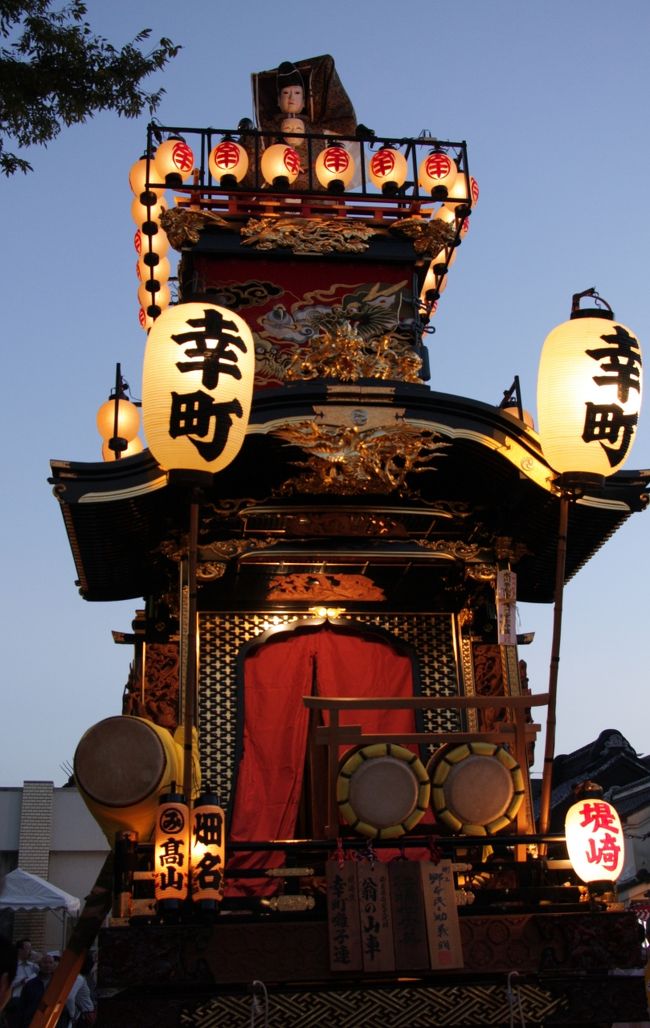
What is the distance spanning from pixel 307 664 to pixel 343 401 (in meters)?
2.42

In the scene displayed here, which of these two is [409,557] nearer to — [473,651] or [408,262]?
[473,651]

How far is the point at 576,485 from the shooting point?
941 cm

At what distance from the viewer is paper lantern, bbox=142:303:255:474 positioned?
8859 millimetres

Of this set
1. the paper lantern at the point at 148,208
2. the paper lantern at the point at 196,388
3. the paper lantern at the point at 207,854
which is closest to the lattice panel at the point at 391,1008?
the paper lantern at the point at 207,854

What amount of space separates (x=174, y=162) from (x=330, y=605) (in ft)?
16.7

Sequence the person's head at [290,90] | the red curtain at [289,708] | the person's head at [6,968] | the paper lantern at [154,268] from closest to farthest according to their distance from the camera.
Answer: the person's head at [6,968] < the red curtain at [289,708] < the paper lantern at [154,268] < the person's head at [290,90]

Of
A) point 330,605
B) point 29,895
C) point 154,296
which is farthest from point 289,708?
point 29,895

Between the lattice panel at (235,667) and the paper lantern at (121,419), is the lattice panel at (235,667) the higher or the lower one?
the lower one

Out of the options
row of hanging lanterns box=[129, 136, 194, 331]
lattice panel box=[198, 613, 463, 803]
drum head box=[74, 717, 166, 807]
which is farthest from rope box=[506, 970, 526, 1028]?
row of hanging lanterns box=[129, 136, 194, 331]

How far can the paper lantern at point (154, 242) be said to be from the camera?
1341 cm

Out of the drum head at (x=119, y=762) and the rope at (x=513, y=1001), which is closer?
the rope at (x=513, y=1001)

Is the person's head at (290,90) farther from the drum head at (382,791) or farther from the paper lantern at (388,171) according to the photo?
the drum head at (382,791)

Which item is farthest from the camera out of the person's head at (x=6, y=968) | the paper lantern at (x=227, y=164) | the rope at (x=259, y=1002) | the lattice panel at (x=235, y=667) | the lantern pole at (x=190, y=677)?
the paper lantern at (x=227, y=164)

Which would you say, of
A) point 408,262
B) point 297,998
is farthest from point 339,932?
point 408,262
